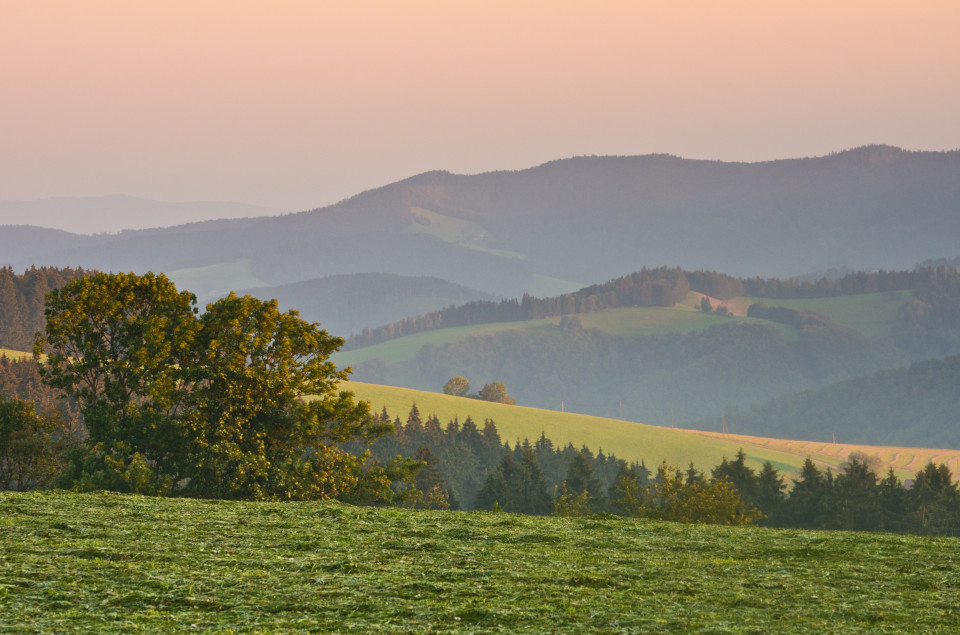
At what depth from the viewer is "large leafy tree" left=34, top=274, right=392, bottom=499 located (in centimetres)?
5147

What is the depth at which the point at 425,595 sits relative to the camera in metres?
22.4

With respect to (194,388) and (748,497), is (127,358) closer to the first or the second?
(194,388)

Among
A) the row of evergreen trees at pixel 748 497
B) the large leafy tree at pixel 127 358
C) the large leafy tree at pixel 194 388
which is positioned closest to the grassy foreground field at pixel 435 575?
the large leafy tree at pixel 194 388

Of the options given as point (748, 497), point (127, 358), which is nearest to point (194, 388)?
point (127, 358)

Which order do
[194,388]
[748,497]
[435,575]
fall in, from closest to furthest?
1. [435,575]
2. [194,388]
3. [748,497]

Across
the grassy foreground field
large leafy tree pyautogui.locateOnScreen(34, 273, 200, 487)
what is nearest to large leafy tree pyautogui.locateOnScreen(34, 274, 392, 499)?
large leafy tree pyautogui.locateOnScreen(34, 273, 200, 487)

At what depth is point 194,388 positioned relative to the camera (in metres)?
53.9

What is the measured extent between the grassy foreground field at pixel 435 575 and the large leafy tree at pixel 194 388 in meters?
14.7

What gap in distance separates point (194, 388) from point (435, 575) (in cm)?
3303

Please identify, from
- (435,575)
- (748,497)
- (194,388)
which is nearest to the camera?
(435,575)

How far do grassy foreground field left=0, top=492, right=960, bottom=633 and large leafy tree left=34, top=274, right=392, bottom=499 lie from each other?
578 inches

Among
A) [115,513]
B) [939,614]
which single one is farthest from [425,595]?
[115,513]

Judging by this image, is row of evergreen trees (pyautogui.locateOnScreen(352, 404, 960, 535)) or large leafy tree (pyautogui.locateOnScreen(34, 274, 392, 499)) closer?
large leafy tree (pyautogui.locateOnScreen(34, 274, 392, 499))

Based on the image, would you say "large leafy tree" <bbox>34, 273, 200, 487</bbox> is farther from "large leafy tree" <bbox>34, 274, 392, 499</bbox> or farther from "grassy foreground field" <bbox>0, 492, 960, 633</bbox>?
"grassy foreground field" <bbox>0, 492, 960, 633</bbox>
